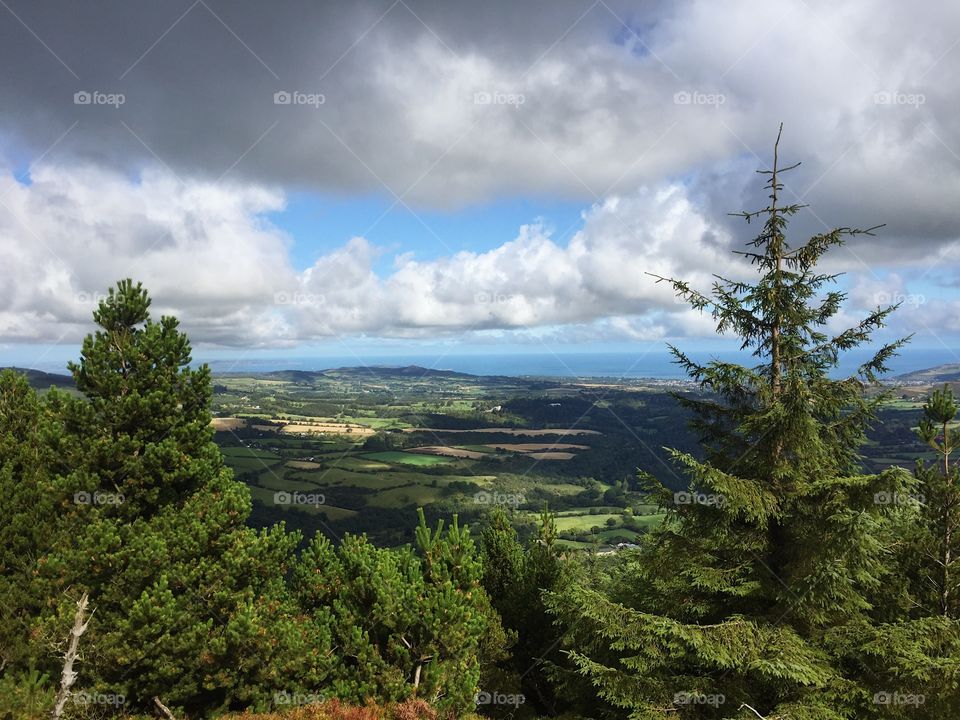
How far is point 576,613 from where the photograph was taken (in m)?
10.6

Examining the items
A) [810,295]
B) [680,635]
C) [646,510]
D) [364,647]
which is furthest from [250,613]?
A: [646,510]

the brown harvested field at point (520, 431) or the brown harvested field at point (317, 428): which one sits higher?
the brown harvested field at point (317, 428)

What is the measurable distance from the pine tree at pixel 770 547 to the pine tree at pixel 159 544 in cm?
786

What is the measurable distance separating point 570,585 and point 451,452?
127 meters

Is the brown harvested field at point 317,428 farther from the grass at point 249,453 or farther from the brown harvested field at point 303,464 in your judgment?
the brown harvested field at point 303,464

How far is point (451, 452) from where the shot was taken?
136m

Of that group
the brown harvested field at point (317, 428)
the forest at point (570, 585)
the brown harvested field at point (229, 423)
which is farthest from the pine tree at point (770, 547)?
the brown harvested field at point (317, 428)

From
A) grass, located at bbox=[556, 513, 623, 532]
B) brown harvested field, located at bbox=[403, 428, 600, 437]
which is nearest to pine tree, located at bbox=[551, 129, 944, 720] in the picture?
grass, located at bbox=[556, 513, 623, 532]

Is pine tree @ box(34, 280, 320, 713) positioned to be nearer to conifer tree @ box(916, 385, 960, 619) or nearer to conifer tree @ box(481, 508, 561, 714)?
conifer tree @ box(481, 508, 561, 714)

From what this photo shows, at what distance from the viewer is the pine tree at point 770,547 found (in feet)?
28.3

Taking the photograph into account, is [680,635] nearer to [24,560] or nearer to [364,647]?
[364,647]

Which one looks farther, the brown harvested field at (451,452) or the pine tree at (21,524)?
the brown harvested field at (451,452)

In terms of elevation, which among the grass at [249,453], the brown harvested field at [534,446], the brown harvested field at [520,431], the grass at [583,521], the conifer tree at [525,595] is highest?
the conifer tree at [525,595]

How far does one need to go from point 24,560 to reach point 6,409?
603 cm
